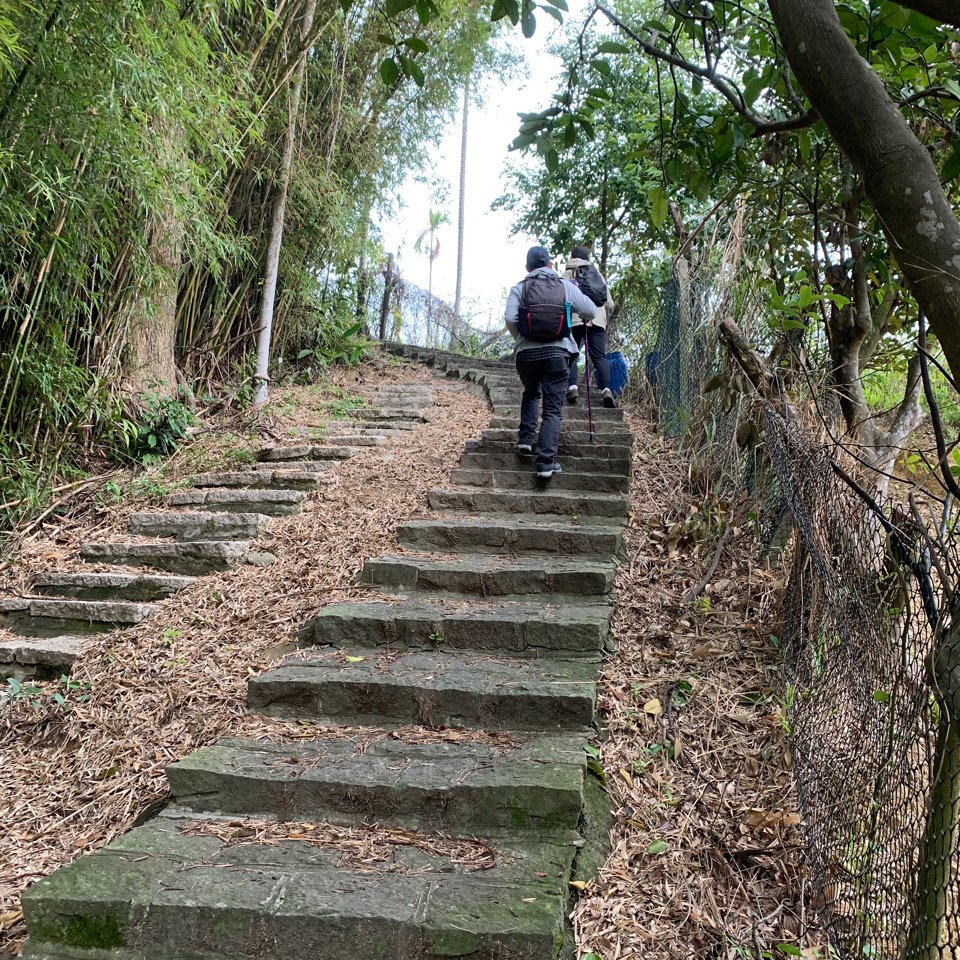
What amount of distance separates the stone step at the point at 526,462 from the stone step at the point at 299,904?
3034 millimetres

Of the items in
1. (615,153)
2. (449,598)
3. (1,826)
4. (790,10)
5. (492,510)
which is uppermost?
(615,153)

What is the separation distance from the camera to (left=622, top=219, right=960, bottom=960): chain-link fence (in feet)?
5.08

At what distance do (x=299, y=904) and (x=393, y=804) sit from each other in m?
0.47

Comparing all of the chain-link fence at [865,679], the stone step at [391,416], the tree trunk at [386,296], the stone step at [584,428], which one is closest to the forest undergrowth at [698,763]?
the chain-link fence at [865,679]

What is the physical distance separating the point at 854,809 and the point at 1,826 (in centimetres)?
276

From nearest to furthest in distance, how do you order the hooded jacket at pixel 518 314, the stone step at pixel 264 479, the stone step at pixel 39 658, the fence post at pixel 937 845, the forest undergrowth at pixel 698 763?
1. the fence post at pixel 937 845
2. the forest undergrowth at pixel 698 763
3. the stone step at pixel 39 658
4. the hooded jacket at pixel 518 314
5. the stone step at pixel 264 479

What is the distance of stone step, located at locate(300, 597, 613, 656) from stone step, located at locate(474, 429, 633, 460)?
1938 millimetres

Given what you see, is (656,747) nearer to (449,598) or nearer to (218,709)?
(449,598)

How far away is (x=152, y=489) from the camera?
5.37 metres

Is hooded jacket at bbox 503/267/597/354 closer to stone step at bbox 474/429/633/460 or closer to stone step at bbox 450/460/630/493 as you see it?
stone step at bbox 474/429/633/460

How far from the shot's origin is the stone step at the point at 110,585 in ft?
13.4

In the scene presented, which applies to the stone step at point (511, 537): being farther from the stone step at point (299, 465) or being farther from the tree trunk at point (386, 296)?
the tree trunk at point (386, 296)

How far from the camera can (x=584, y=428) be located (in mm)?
5875

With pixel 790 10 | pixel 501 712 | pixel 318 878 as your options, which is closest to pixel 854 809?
pixel 501 712
